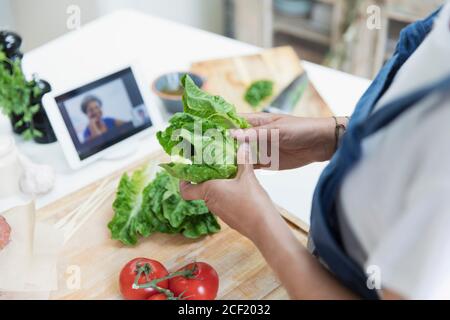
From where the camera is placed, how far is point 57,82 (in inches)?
67.7

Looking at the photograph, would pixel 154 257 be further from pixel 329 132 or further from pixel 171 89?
pixel 171 89

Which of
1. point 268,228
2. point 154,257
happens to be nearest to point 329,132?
point 268,228

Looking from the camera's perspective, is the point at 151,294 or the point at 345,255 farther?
the point at 151,294

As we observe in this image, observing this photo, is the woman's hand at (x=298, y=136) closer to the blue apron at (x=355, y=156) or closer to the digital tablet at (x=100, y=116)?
the blue apron at (x=355, y=156)

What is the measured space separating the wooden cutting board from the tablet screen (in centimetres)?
28

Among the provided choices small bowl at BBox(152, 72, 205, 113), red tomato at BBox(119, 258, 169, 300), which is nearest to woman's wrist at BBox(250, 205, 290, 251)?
red tomato at BBox(119, 258, 169, 300)

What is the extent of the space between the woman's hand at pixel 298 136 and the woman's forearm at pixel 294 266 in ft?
0.92

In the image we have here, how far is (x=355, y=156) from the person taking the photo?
649 mm

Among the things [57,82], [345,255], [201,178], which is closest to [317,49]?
[57,82]

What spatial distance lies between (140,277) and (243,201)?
0.31m

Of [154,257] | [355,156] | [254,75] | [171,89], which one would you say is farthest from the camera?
[254,75]

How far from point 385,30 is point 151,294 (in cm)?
186

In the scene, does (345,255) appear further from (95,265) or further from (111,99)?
(111,99)

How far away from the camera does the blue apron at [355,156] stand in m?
0.64
